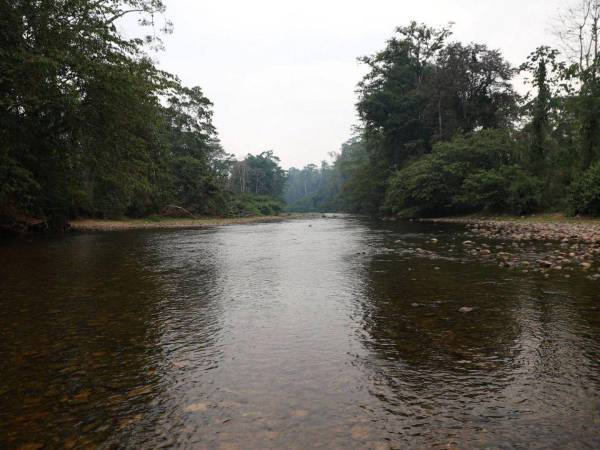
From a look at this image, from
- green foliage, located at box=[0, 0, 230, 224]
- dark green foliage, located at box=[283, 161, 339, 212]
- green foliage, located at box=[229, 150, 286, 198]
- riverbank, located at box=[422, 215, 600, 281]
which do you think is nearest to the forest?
green foliage, located at box=[0, 0, 230, 224]

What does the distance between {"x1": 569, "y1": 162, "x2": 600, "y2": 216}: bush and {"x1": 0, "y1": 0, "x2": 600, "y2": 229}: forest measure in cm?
8

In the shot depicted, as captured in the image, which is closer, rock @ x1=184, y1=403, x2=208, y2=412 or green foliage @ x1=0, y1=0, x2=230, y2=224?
rock @ x1=184, y1=403, x2=208, y2=412

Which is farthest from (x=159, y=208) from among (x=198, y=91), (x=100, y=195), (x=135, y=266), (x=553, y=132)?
(x=553, y=132)

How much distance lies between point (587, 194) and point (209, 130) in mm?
43171

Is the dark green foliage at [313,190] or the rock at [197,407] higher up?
the dark green foliage at [313,190]

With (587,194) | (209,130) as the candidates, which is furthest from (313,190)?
(587,194)

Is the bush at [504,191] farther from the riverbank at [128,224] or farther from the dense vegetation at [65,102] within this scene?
the dense vegetation at [65,102]

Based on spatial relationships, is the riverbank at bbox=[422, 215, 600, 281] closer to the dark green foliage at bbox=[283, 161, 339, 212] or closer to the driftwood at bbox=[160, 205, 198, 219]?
the driftwood at bbox=[160, 205, 198, 219]

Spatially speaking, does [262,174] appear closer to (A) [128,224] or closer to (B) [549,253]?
(A) [128,224]

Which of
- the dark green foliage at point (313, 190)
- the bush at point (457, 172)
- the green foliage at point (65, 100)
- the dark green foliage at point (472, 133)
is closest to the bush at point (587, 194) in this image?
the dark green foliage at point (472, 133)

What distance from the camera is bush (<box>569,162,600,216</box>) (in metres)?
20.3

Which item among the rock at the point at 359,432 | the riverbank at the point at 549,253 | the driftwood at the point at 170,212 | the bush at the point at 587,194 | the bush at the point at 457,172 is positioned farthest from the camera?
the driftwood at the point at 170,212

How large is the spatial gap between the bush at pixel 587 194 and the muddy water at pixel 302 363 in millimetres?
16708

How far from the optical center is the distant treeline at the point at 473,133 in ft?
82.3
